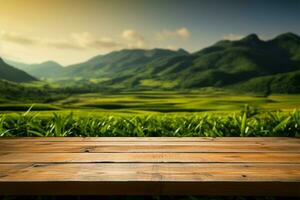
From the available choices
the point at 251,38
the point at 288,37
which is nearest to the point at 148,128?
the point at 251,38

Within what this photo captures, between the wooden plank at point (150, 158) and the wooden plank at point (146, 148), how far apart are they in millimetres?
127

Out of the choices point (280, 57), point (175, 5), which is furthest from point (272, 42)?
point (175, 5)

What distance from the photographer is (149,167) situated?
5.70ft

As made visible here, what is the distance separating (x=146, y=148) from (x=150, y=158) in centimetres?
33

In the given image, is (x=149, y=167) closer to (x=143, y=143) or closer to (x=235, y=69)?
(x=143, y=143)

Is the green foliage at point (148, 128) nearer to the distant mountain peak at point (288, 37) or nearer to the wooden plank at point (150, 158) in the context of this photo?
the wooden plank at point (150, 158)

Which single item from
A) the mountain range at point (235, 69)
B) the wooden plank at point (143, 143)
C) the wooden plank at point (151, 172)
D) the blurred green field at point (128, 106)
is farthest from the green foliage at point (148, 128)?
the mountain range at point (235, 69)

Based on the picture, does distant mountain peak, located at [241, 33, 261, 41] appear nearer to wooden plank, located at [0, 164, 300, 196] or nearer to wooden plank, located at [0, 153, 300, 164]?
wooden plank, located at [0, 153, 300, 164]

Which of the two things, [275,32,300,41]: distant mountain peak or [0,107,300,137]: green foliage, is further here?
[275,32,300,41]: distant mountain peak

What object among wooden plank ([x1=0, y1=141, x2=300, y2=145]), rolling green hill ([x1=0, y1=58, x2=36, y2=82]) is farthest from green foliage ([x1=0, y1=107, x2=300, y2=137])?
rolling green hill ([x1=0, y1=58, x2=36, y2=82])

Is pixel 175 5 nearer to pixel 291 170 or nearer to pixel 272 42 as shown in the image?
pixel 291 170

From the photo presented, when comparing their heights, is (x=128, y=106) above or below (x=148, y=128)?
below

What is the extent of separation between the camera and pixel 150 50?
19925 centimetres

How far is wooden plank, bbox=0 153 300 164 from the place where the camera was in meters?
1.89
